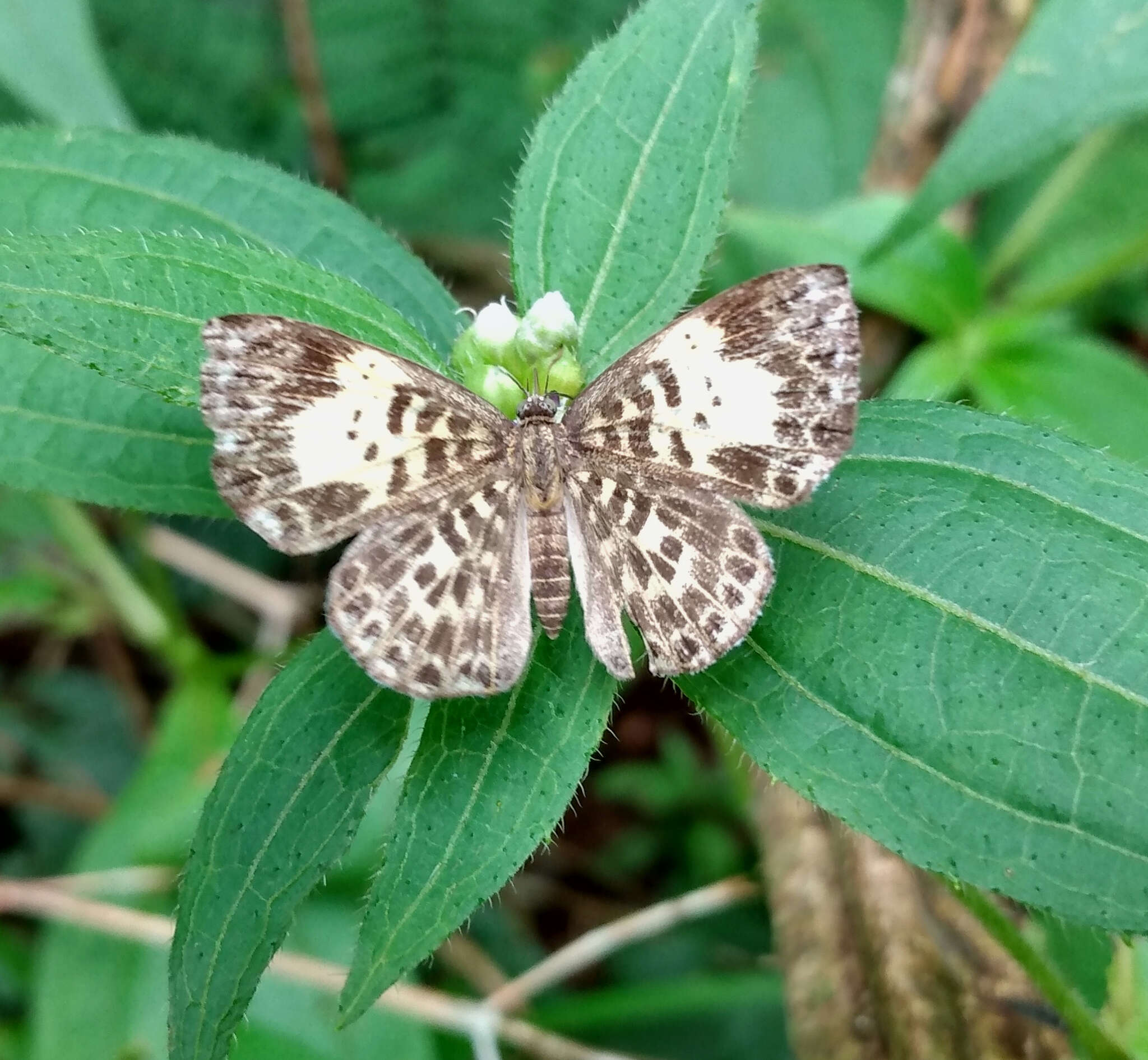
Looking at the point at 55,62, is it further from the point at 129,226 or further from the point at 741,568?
the point at 741,568

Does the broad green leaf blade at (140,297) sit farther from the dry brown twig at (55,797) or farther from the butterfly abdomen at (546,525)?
the dry brown twig at (55,797)

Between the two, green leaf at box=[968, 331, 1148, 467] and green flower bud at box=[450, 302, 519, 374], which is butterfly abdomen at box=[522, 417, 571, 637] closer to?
green flower bud at box=[450, 302, 519, 374]

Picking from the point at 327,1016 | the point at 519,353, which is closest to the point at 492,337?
the point at 519,353

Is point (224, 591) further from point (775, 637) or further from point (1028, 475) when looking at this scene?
point (1028, 475)

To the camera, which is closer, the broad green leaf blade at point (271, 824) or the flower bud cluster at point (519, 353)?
the broad green leaf blade at point (271, 824)

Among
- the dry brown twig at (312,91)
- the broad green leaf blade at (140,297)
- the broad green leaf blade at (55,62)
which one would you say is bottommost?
the dry brown twig at (312,91)

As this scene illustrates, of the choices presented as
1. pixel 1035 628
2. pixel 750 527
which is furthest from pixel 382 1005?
pixel 1035 628

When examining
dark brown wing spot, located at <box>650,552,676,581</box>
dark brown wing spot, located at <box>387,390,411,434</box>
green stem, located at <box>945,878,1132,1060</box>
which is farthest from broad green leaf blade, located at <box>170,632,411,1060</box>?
green stem, located at <box>945,878,1132,1060</box>

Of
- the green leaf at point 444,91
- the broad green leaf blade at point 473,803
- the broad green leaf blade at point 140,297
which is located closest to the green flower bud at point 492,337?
the broad green leaf blade at point 140,297
